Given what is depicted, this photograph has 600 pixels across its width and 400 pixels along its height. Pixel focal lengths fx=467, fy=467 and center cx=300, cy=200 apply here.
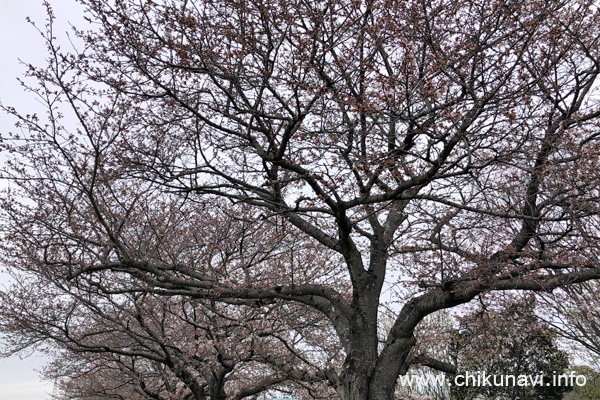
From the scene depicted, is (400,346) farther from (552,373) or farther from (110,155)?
(552,373)

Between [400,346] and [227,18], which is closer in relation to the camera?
[227,18]

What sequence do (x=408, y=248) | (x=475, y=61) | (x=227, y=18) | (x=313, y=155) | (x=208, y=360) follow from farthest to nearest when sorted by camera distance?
(x=208, y=360), (x=408, y=248), (x=313, y=155), (x=227, y=18), (x=475, y=61)

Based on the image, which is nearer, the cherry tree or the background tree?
the cherry tree

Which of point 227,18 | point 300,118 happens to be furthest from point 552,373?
point 227,18

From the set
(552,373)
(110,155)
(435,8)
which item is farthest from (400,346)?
(552,373)

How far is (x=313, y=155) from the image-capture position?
605 centimetres

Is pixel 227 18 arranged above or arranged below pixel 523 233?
above

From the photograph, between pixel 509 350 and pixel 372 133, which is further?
pixel 509 350

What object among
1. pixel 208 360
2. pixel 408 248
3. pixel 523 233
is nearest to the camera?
pixel 523 233

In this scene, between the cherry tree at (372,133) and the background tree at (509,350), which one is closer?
the cherry tree at (372,133)

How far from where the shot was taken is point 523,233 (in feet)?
21.5

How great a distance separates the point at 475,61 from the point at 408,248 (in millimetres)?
3243

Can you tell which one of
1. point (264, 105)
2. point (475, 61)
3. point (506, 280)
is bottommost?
point (506, 280)

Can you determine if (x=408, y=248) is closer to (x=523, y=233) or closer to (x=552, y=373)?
(x=523, y=233)
